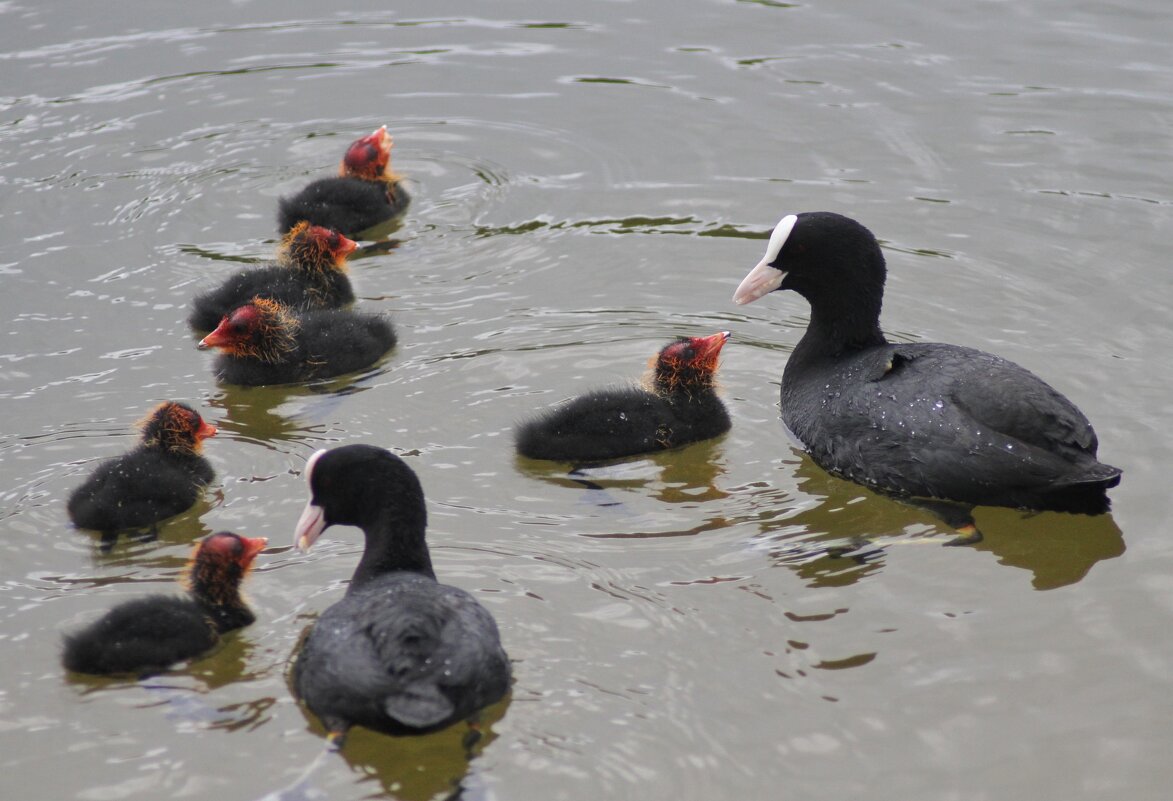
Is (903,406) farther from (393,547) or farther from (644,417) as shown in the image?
(393,547)

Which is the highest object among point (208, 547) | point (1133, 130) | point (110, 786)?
point (1133, 130)

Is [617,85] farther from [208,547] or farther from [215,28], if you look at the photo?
[208,547]

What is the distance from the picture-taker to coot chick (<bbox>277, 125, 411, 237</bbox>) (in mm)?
8609

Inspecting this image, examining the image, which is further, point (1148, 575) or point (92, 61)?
point (92, 61)

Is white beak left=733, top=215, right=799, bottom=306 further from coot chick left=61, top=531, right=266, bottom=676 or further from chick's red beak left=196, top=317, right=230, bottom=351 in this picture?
coot chick left=61, top=531, right=266, bottom=676

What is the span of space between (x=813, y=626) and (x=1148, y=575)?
4.80 feet

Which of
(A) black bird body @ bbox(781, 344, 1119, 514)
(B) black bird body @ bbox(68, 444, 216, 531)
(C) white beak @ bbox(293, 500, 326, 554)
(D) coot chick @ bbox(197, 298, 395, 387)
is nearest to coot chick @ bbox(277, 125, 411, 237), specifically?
(D) coot chick @ bbox(197, 298, 395, 387)

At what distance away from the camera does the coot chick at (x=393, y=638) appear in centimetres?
426

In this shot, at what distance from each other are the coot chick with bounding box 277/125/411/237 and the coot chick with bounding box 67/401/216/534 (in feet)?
8.92

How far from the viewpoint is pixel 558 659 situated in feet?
16.4

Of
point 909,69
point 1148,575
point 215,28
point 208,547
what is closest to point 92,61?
point 215,28

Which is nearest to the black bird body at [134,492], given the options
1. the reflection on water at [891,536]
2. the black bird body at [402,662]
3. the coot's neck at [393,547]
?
the coot's neck at [393,547]

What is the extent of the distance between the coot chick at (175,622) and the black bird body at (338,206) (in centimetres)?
375

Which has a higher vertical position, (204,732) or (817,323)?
(817,323)
